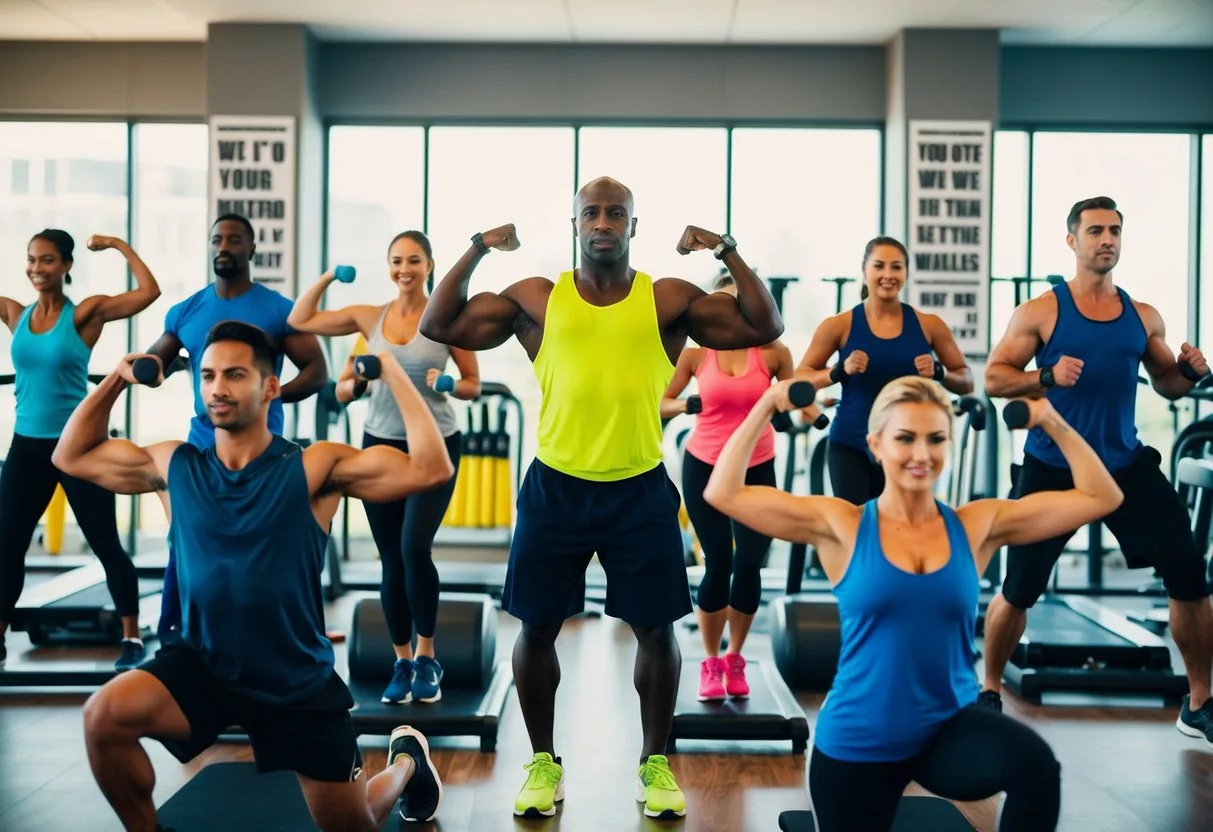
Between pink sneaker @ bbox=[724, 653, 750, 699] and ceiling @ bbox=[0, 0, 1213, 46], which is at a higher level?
ceiling @ bbox=[0, 0, 1213, 46]

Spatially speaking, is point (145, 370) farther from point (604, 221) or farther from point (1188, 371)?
point (1188, 371)

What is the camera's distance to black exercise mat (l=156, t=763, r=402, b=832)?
2.68 metres

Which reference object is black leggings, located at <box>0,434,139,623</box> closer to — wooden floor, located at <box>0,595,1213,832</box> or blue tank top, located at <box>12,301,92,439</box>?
blue tank top, located at <box>12,301,92,439</box>

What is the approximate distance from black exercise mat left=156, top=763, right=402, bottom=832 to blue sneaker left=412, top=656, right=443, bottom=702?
0.70 m

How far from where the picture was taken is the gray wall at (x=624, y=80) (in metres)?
7.00

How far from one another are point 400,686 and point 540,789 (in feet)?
2.95

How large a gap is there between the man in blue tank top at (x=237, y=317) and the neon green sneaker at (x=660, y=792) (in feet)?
5.03

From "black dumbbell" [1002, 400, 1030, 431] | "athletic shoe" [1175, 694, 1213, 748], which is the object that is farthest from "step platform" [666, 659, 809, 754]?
"black dumbbell" [1002, 400, 1030, 431]

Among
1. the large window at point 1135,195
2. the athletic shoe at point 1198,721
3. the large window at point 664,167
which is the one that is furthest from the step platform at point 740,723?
the large window at point 1135,195

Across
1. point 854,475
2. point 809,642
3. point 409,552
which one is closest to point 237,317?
point 409,552

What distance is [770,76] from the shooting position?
7.02 meters

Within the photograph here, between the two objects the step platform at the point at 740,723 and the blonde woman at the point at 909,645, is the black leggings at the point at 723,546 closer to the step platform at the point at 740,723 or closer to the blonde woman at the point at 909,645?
the step platform at the point at 740,723

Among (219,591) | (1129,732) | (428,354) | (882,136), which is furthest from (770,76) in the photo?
(219,591)

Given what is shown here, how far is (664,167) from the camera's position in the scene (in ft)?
23.3
